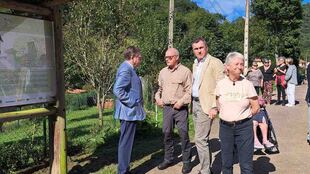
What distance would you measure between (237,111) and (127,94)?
5.50ft

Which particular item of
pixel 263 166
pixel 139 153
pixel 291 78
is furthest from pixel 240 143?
pixel 291 78

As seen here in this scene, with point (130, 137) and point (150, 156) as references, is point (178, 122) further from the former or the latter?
point (150, 156)

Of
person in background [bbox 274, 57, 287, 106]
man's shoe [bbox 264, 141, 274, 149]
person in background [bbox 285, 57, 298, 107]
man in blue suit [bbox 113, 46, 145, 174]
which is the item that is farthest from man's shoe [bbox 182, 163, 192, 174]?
person in background [bbox 274, 57, 287, 106]

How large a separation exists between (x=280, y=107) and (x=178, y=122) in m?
9.41

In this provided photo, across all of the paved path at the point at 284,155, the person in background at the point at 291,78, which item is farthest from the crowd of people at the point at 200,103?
the person in background at the point at 291,78

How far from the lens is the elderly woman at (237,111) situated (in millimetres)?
5227

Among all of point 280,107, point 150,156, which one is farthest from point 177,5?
point 150,156

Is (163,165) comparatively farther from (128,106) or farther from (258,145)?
(258,145)

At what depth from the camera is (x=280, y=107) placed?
49.5 ft

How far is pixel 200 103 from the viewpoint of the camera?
6051 millimetres

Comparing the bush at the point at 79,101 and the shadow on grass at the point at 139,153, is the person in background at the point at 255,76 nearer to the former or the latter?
the shadow on grass at the point at 139,153

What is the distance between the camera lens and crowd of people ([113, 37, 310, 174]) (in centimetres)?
525

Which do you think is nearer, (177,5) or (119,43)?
(119,43)

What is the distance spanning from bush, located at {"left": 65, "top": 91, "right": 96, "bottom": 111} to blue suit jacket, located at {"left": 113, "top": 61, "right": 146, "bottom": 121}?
2304 cm
